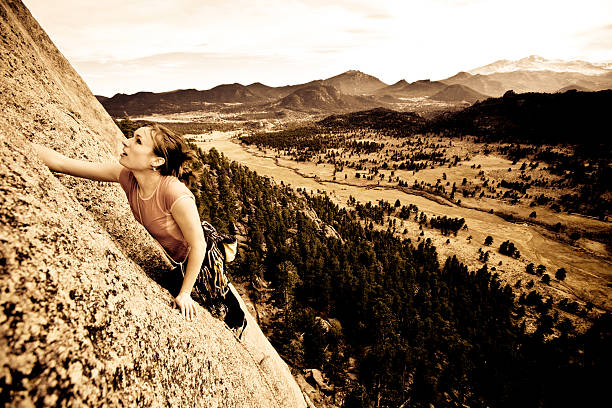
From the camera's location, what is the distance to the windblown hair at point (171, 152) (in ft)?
10.1

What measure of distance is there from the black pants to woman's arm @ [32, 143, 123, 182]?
1529 mm

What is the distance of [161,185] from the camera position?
3.04 metres

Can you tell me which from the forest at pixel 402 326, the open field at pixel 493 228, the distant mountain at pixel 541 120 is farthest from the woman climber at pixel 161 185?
the distant mountain at pixel 541 120

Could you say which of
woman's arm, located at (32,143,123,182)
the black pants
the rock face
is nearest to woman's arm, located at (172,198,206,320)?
the rock face

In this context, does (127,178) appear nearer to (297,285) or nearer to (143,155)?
(143,155)

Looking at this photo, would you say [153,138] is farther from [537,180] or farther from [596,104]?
[596,104]

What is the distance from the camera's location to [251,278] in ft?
74.8

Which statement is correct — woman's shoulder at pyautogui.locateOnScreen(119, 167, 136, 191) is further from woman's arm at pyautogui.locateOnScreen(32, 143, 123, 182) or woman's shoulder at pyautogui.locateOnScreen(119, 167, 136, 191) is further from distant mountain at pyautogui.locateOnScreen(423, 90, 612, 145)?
distant mountain at pyautogui.locateOnScreen(423, 90, 612, 145)

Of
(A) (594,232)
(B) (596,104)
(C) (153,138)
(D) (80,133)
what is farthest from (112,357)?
(B) (596,104)

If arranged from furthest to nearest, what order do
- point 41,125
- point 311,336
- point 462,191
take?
point 462,191 < point 311,336 < point 41,125

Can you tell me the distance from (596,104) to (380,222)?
541 ft

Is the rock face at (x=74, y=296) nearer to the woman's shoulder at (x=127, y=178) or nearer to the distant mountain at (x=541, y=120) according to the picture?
the woman's shoulder at (x=127, y=178)

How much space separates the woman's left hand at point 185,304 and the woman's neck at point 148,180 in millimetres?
1352

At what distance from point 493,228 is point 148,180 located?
230 feet
